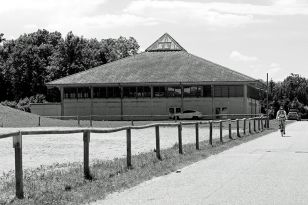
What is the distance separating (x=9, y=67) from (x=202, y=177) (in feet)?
318

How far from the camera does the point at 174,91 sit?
7988 centimetres

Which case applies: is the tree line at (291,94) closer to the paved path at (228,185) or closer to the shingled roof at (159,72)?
the shingled roof at (159,72)

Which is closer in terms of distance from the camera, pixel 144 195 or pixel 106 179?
pixel 144 195

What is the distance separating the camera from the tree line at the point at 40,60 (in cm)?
10262

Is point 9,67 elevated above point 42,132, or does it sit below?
above

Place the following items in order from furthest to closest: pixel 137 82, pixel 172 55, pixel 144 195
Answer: pixel 172 55 < pixel 137 82 < pixel 144 195

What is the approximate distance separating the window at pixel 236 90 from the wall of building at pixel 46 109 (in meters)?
22.4

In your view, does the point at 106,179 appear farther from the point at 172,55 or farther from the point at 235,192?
the point at 172,55

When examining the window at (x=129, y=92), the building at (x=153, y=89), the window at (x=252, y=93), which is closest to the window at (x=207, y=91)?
the building at (x=153, y=89)

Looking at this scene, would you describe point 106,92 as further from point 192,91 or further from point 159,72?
point 192,91

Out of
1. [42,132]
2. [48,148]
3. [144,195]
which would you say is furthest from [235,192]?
[48,148]

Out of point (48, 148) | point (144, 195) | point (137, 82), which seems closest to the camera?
point (144, 195)

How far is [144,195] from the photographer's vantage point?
10.1 metres

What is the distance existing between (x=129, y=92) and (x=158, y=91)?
12.3 feet
